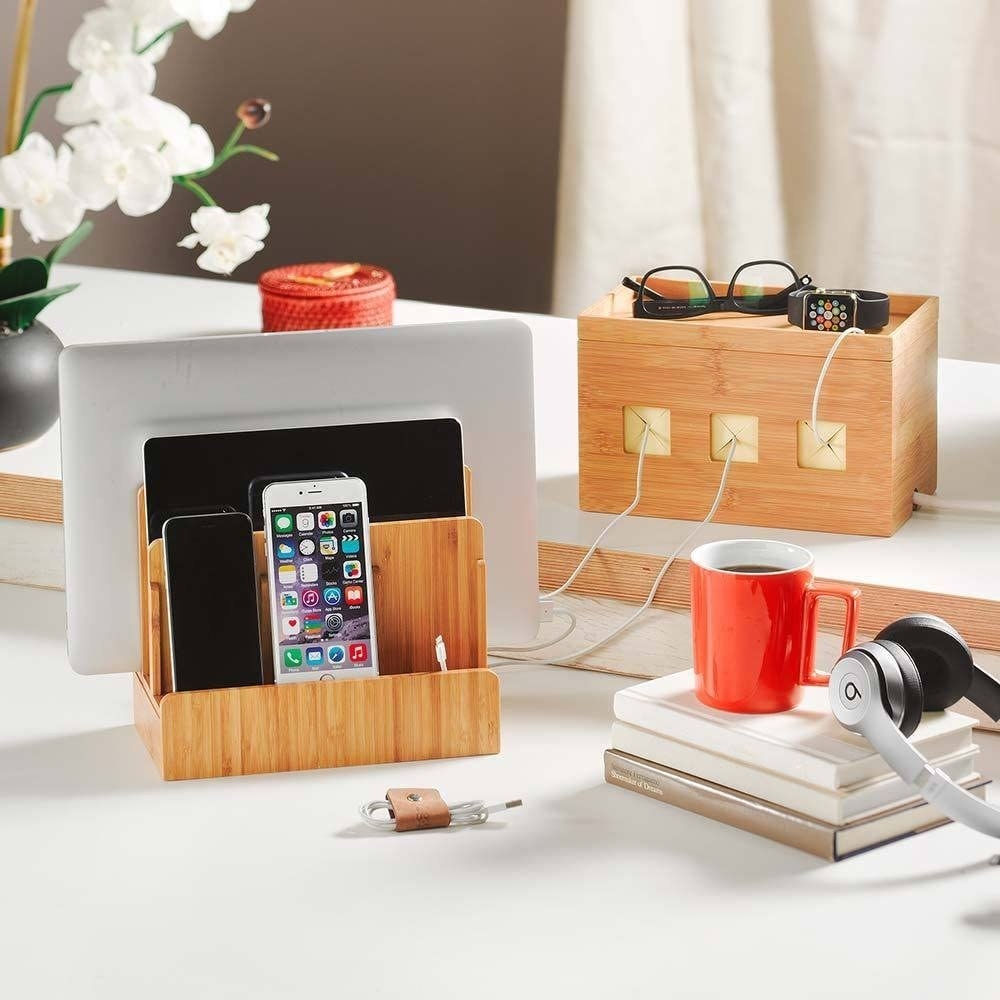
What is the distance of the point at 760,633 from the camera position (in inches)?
35.1

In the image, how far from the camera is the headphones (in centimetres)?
82

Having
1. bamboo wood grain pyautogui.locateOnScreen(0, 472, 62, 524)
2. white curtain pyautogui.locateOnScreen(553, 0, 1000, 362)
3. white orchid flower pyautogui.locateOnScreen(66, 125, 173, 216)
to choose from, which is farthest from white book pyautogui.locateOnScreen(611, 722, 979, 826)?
white curtain pyautogui.locateOnScreen(553, 0, 1000, 362)

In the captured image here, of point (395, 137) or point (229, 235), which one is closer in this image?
point (229, 235)

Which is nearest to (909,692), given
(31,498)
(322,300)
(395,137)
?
(31,498)

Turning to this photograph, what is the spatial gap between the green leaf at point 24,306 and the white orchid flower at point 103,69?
26cm

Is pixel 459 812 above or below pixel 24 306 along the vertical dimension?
below

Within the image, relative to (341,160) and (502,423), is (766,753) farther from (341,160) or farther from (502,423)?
(341,160)

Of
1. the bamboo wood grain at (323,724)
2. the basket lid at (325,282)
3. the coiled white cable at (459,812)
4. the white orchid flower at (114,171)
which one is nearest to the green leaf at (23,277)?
the white orchid flower at (114,171)

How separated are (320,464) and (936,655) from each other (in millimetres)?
391

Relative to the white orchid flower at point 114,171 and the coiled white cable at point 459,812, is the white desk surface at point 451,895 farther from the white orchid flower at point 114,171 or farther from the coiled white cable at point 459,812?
the white orchid flower at point 114,171

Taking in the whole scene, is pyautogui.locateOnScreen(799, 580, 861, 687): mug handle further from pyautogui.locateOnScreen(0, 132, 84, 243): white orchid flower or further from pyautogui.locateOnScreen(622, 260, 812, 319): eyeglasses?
pyautogui.locateOnScreen(0, 132, 84, 243): white orchid flower

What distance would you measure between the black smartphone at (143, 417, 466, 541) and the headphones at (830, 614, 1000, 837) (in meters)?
0.28

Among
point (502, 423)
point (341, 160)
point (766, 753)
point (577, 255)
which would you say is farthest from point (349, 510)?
point (341, 160)

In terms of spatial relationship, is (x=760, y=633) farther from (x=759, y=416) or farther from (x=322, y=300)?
(x=322, y=300)
